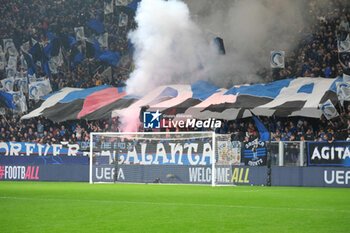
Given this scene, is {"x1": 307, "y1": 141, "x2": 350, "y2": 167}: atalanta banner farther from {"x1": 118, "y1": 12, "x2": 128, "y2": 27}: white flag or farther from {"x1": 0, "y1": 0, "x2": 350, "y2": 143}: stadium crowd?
{"x1": 118, "y1": 12, "x2": 128, "y2": 27}: white flag

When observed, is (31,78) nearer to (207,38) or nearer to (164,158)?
(207,38)

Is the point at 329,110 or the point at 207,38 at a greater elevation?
the point at 207,38

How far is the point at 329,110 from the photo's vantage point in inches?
1054

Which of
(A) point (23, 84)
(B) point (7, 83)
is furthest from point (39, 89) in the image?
(B) point (7, 83)

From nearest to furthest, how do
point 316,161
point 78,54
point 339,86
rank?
point 316,161 → point 339,86 → point 78,54

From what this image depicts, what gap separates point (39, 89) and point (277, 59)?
16.5m

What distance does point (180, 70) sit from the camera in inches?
1469

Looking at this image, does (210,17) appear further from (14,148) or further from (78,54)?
(14,148)

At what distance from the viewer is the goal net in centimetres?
2530

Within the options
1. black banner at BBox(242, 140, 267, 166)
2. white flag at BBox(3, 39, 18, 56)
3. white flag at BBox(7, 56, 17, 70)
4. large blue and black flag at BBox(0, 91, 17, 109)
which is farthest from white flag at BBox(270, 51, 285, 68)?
white flag at BBox(3, 39, 18, 56)

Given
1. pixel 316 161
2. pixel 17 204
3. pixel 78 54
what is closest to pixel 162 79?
pixel 78 54

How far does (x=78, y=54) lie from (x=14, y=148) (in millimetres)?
12358

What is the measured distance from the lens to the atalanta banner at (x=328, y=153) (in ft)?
75.0

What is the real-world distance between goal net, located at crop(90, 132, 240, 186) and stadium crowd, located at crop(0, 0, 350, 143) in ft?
4.64
